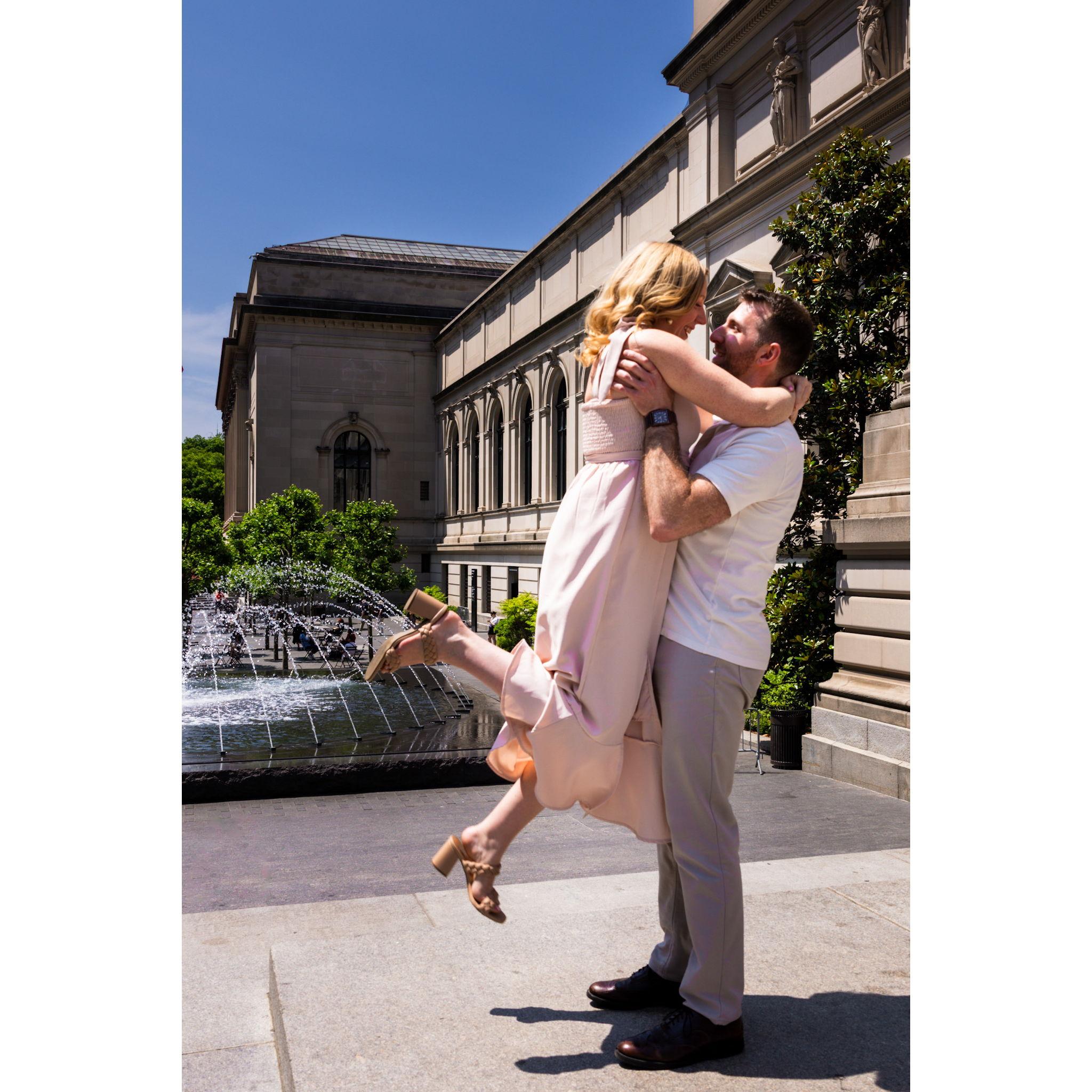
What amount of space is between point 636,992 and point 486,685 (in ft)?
3.85

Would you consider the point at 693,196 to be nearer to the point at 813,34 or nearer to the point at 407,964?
the point at 813,34

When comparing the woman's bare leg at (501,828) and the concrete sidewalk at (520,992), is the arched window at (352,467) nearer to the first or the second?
the concrete sidewalk at (520,992)

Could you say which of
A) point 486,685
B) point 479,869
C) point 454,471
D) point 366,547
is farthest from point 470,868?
point 454,471

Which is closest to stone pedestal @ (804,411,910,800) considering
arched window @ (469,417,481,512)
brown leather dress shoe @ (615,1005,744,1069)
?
brown leather dress shoe @ (615,1005,744,1069)

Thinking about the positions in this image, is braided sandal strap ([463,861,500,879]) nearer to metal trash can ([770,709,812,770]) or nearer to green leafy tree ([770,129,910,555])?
metal trash can ([770,709,812,770])

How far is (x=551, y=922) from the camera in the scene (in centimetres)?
423

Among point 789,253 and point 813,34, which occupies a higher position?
point 813,34

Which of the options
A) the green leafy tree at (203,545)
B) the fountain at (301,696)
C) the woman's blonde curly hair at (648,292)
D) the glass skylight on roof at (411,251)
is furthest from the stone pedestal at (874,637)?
the glass skylight on roof at (411,251)

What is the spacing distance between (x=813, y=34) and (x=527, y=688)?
17.3 m

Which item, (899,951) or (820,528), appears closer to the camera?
(899,951)

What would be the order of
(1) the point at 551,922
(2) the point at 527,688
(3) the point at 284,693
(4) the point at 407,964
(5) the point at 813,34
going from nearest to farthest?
1. (2) the point at 527,688
2. (4) the point at 407,964
3. (1) the point at 551,922
4. (3) the point at 284,693
5. (5) the point at 813,34

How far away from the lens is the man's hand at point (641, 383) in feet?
10.1

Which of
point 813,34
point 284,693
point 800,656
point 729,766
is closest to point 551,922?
point 729,766

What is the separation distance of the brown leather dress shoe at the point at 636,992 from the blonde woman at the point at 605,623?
55 cm
